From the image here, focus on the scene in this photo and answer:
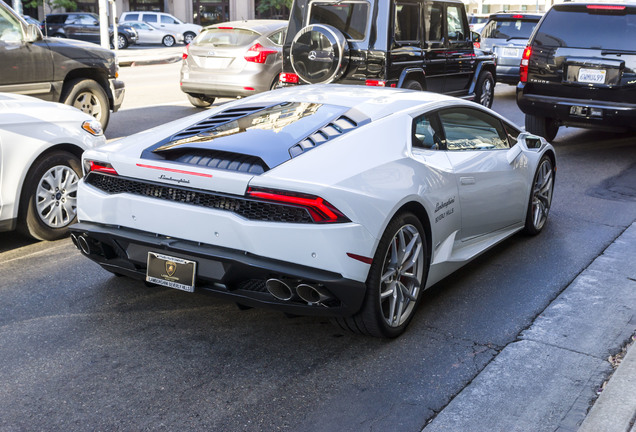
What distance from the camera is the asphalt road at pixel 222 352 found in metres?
3.68

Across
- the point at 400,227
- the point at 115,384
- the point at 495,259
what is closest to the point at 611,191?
the point at 495,259

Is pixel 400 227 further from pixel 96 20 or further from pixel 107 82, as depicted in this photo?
pixel 96 20

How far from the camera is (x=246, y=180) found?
13.3 ft

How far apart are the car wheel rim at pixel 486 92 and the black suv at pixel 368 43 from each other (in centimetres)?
232

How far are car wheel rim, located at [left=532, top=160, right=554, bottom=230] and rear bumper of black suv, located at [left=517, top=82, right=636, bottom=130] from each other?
350cm

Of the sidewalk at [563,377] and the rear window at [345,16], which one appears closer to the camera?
the sidewalk at [563,377]

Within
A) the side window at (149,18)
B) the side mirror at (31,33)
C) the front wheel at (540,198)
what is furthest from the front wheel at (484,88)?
the side window at (149,18)

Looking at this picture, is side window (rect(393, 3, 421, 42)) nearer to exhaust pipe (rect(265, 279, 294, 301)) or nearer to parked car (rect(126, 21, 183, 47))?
exhaust pipe (rect(265, 279, 294, 301))

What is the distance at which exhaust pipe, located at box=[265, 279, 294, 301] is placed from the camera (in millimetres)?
4031

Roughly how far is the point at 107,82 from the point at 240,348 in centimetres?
764

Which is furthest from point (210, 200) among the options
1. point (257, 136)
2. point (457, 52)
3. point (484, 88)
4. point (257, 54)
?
point (484, 88)

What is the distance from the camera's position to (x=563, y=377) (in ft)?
13.6

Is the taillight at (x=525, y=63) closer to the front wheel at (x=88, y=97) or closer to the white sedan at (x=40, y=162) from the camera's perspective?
the front wheel at (x=88, y=97)

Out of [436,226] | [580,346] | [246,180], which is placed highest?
[246,180]
